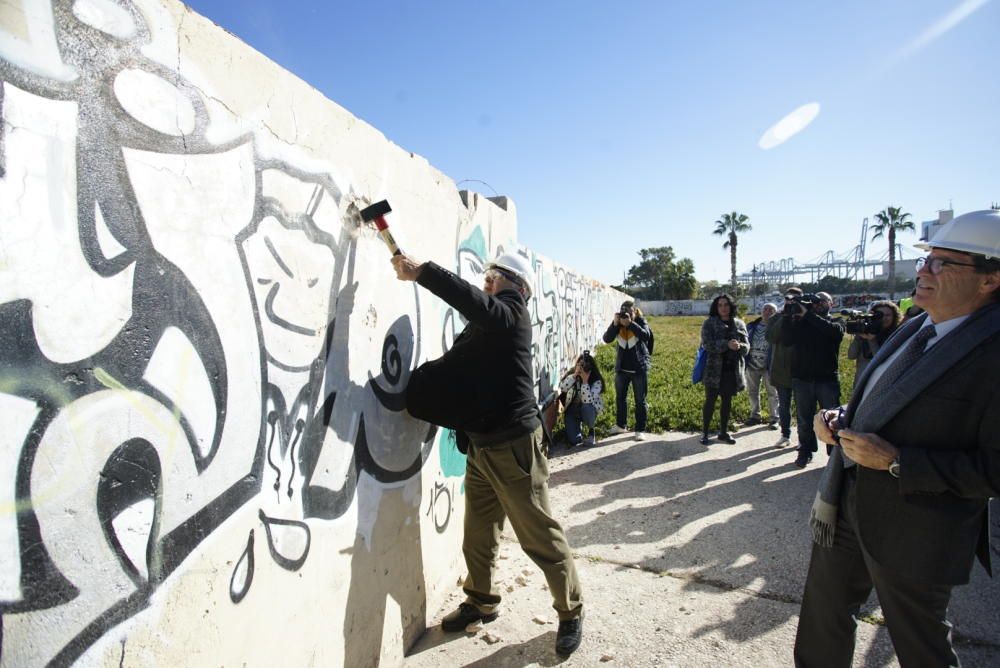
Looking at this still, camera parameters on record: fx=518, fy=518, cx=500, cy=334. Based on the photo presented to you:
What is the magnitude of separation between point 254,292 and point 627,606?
108 inches

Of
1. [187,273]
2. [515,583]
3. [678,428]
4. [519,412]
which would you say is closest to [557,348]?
[678,428]

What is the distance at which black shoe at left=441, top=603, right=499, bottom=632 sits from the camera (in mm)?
2879

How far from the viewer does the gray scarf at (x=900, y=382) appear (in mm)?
1743

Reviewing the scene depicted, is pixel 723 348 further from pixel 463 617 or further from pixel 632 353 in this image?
pixel 463 617

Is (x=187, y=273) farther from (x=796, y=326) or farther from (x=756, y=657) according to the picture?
(x=796, y=326)

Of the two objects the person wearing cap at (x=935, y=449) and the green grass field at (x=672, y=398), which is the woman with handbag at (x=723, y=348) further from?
the person wearing cap at (x=935, y=449)

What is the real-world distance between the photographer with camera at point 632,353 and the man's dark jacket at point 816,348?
5.50 ft

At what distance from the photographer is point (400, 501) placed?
268cm

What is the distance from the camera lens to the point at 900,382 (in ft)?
6.20

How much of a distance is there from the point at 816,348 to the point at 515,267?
3.93 meters

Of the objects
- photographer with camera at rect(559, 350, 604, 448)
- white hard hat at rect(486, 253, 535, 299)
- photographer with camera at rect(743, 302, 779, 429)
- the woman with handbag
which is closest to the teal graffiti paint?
white hard hat at rect(486, 253, 535, 299)

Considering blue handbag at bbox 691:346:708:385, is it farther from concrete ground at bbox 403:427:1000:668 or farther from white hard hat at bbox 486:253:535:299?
white hard hat at bbox 486:253:535:299

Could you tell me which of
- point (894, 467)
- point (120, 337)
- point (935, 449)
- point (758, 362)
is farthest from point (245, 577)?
point (758, 362)

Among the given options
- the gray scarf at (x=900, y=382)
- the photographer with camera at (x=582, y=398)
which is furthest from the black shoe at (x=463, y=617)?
the photographer with camera at (x=582, y=398)
